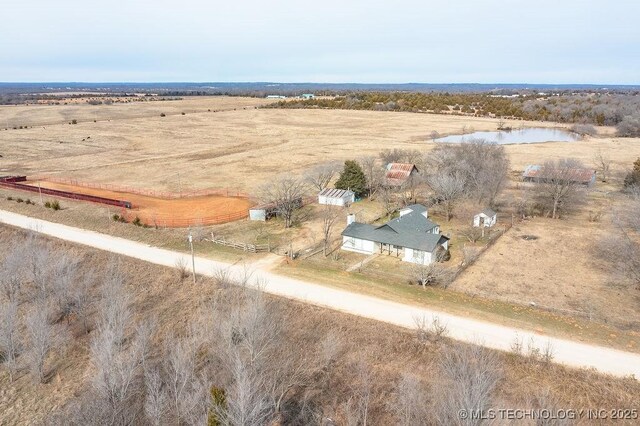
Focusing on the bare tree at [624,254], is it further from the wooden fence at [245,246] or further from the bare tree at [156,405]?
the bare tree at [156,405]

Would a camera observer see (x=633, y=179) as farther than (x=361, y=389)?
Yes

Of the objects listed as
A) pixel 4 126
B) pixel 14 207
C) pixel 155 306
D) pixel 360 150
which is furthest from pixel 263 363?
pixel 4 126

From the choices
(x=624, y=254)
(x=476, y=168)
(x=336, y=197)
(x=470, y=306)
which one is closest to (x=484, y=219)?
(x=476, y=168)

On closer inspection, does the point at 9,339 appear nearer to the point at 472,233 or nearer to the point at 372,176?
the point at 472,233

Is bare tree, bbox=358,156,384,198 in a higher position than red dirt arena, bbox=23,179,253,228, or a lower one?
higher

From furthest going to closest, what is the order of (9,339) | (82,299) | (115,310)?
(82,299) → (9,339) → (115,310)

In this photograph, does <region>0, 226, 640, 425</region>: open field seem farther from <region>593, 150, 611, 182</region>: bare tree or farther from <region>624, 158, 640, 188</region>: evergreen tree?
<region>593, 150, 611, 182</region>: bare tree

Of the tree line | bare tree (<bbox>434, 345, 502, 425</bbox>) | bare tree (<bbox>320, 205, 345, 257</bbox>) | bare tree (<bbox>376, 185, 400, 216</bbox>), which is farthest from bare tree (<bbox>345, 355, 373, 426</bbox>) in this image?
the tree line
